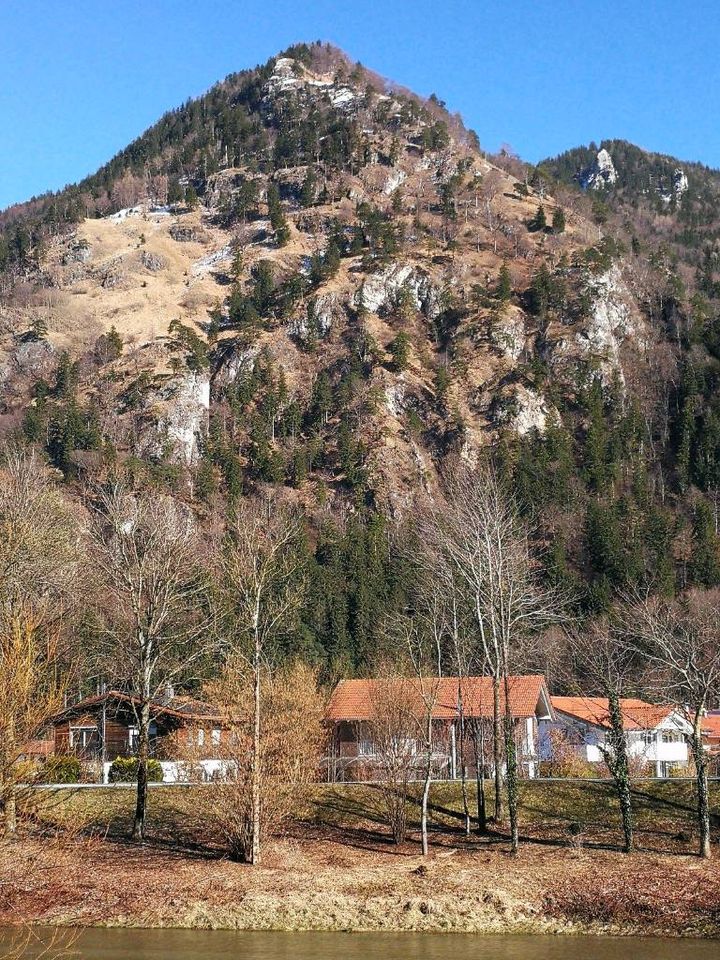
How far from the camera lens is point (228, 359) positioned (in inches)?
5463

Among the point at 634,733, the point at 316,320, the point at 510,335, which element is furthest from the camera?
the point at 316,320

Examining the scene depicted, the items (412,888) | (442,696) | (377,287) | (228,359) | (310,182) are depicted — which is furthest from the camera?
(310,182)

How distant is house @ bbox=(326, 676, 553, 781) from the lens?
34.8 metres

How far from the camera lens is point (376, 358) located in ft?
444

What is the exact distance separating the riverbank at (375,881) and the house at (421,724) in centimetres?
368

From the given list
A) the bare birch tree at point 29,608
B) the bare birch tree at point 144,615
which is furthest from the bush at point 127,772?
the bare birch tree at point 29,608

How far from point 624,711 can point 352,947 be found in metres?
36.5

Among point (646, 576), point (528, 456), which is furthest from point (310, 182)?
point (646, 576)

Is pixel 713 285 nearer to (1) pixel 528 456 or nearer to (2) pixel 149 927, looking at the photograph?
(1) pixel 528 456

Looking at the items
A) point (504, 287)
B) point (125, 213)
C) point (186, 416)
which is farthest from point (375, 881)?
point (125, 213)

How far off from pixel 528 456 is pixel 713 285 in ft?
225

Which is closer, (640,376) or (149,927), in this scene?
(149,927)

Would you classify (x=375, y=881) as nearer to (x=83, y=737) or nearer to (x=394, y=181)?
(x=83, y=737)

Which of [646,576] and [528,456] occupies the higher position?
[528,456]
